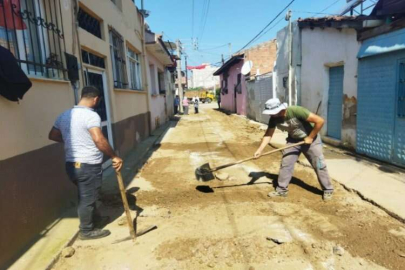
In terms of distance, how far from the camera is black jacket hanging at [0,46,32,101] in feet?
8.54

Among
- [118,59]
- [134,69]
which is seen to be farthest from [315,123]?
[134,69]

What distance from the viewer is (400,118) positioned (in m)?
5.29

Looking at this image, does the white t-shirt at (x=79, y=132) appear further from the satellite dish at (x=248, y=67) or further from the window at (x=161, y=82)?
the satellite dish at (x=248, y=67)

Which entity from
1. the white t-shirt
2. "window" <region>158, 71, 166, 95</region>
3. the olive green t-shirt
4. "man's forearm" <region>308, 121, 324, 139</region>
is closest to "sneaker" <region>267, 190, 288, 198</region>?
the olive green t-shirt

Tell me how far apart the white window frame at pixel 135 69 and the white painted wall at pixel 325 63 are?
5733mm

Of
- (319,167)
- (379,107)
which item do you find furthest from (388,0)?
(319,167)

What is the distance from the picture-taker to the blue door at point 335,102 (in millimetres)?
7648

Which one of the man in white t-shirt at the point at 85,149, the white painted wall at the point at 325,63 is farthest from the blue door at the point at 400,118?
the man in white t-shirt at the point at 85,149

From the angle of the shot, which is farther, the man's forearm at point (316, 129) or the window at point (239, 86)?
the window at point (239, 86)

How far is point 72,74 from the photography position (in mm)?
4371

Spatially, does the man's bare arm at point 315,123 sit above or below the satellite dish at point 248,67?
below

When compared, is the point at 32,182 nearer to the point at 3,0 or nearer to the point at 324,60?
the point at 3,0

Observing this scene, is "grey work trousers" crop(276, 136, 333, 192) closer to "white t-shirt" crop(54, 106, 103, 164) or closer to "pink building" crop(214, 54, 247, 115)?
"white t-shirt" crop(54, 106, 103, 164)

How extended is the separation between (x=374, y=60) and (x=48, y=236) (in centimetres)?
662
